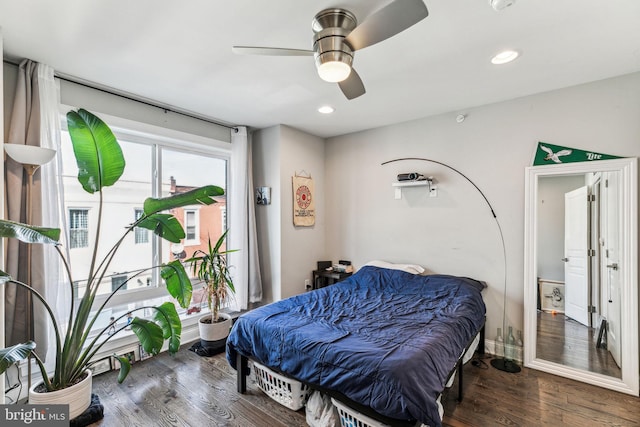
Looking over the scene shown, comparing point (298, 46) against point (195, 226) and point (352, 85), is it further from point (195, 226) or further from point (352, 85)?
point (195, 226)

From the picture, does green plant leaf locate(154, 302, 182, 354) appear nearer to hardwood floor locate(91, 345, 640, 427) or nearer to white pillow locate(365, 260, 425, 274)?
hardwood floor locate(91, 345, 640, 427)

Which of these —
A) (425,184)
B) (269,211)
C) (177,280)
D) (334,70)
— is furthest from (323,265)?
(334,70)

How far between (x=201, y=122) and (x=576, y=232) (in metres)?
4.06

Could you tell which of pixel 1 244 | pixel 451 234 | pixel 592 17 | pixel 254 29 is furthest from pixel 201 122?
pixel 592 17

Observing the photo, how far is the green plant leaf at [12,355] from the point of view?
1474 millimetres

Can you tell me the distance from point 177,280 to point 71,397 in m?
0.91

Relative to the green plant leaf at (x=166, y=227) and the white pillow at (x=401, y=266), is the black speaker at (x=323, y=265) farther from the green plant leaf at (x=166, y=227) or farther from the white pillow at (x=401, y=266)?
the green plant leaf at (x=166, y=227)

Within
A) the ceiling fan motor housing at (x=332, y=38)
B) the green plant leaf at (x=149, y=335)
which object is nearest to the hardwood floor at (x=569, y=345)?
the ceiling fan motor housing at (x=332, y=38)

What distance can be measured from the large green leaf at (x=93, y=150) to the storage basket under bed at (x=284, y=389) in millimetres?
1770

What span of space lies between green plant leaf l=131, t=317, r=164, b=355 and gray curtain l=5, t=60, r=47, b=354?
2.51 feet

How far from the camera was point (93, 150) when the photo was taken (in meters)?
1.97

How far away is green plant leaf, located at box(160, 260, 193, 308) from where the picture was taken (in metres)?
2.17

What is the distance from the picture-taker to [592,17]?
1.69 meters

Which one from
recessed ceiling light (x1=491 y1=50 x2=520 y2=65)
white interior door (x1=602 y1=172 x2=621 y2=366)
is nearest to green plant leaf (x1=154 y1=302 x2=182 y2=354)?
recessed ceiling light (x1=491 y1=50 x2=520 y2=65)
